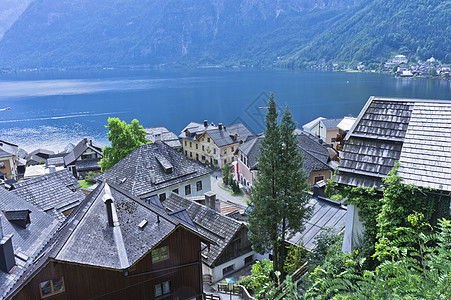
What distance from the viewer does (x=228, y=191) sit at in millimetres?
48344

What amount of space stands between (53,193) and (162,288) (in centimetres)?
1393

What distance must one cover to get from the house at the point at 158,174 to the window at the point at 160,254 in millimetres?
14176

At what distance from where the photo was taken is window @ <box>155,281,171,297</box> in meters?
17.6

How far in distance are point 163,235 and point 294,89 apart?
15709 centimetres

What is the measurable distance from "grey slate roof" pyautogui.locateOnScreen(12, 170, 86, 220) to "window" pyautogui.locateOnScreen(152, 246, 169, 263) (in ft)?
32.8

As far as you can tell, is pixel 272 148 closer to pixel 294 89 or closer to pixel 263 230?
pixel 263 230

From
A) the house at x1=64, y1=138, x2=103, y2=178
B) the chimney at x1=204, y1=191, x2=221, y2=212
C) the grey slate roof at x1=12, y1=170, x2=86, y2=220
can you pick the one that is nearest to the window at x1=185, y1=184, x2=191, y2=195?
the chimney at x1=204, y1=191, x2=221, y2=212

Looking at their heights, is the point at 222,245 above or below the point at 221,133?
below

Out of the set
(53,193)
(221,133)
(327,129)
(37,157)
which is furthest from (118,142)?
(327,129)

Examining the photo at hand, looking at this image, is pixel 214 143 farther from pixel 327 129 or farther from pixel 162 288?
pixel 162 288

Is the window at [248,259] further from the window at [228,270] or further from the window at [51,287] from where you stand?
the window at [51,287]

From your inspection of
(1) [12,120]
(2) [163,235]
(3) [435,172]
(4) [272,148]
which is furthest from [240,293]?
(1) [12,120]

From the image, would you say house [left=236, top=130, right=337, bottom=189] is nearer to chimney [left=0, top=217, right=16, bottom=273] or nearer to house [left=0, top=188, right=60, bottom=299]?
house [left=0, top=188, right=60, bottom=299]

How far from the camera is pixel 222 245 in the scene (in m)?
24.0
